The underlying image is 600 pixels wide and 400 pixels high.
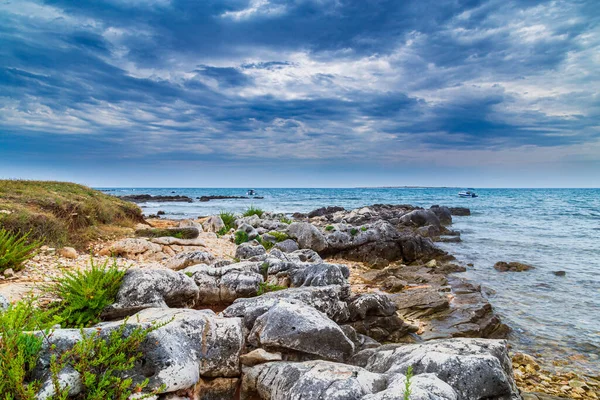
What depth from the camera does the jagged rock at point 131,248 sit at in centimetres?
1060

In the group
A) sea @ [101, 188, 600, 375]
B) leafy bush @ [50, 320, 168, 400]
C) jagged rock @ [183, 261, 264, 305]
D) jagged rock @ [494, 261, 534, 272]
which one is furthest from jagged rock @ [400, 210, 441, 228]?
leafy bush @ [50, 320, 168, 400]

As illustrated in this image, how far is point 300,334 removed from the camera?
5.13m

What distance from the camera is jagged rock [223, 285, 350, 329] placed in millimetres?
6094

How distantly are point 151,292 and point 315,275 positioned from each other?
12.1 ft

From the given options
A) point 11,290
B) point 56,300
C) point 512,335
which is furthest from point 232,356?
point 512,335

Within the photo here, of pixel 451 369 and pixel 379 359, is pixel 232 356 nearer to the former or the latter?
pixel 379 359

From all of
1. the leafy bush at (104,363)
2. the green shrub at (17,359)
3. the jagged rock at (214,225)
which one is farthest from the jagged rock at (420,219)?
the green shrub at (17,359)

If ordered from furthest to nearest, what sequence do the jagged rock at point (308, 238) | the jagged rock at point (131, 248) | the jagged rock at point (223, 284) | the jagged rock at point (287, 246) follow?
the jagged rock at point (308, 238) < the jagged rock at point (287, 246) < the jagged rock at point (131, 248) < the jagged rock at point (223, 284)

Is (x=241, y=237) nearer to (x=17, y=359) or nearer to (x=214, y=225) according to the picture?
(x=214, y=225)

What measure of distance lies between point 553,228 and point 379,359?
3166 cm

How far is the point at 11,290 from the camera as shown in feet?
20.9

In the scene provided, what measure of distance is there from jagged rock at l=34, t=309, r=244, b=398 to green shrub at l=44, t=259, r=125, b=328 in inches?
40.4

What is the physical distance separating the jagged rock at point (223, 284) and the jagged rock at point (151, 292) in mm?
472

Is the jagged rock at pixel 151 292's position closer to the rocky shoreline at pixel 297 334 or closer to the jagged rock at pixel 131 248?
the rocky shoreline at pixel 297 334
